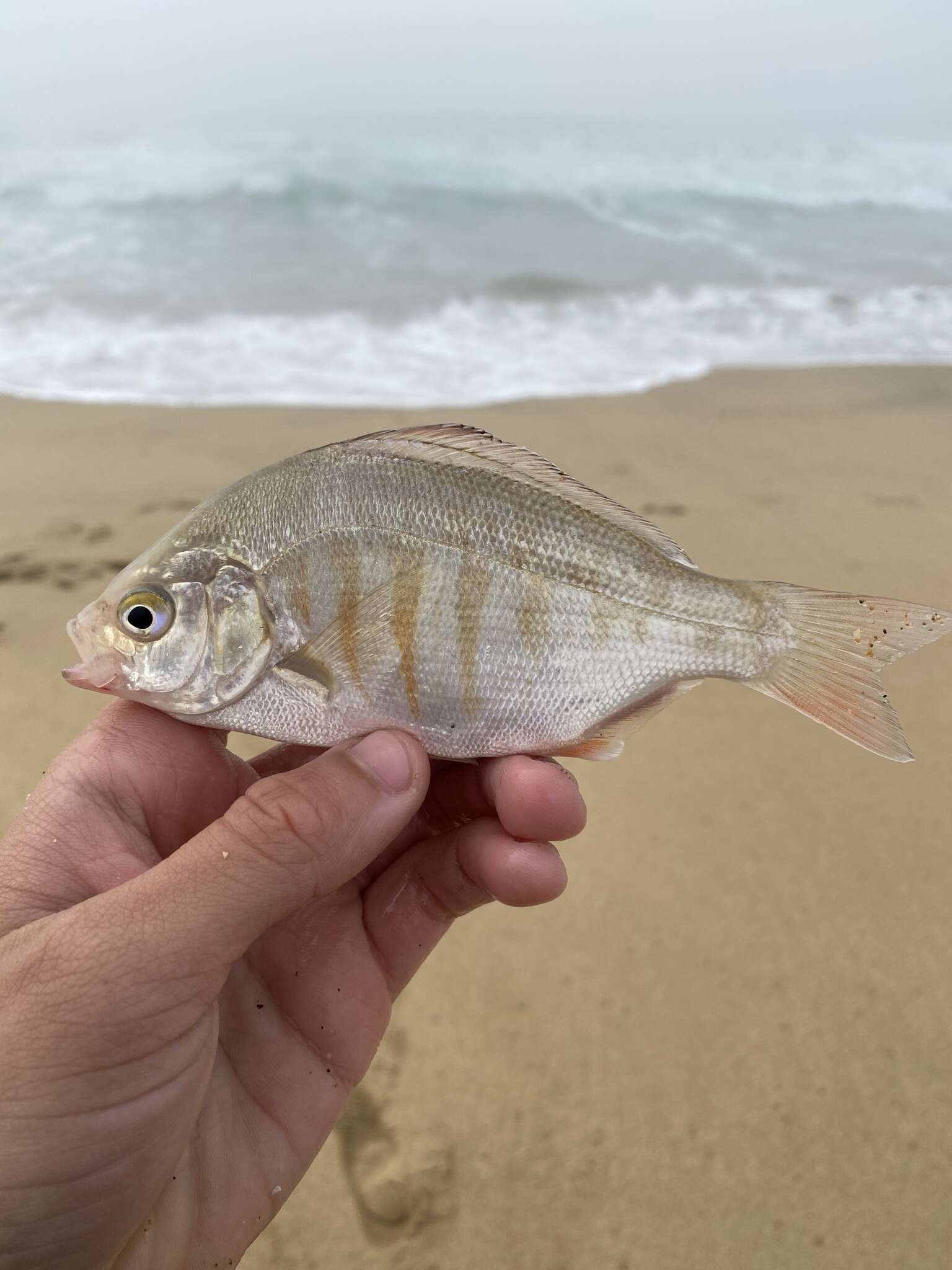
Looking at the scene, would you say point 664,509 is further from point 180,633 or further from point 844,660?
point 180,633

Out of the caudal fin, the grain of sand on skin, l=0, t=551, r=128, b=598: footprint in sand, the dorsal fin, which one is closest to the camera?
the caudal fin

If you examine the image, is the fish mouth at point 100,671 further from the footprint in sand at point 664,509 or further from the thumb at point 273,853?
the footprint in sand at point 664,509

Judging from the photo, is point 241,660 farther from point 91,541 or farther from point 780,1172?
point 91,541

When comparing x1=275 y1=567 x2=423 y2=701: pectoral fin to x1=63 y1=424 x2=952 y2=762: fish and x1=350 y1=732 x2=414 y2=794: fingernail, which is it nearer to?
x1=63 y1=424 x2=952 y2=762: fish

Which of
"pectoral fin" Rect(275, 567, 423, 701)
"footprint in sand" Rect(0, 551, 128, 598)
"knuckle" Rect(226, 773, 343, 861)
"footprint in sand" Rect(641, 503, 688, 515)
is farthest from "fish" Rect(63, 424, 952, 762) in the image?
"footprint in sand" Rect(641, 503, 688, 515)

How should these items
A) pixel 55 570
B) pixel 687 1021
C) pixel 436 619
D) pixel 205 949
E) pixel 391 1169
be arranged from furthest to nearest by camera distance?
pixel 55 570, pixel 687 1021, pixel 391 1169, pixel 436 619, pixel 205 949

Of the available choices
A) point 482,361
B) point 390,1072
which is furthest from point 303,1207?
point 482,361

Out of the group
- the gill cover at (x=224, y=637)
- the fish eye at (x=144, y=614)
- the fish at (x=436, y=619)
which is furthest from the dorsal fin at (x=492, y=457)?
the fish eye at (x=144, y=614)

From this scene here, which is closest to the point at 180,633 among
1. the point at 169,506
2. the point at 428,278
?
the point at 169,506
